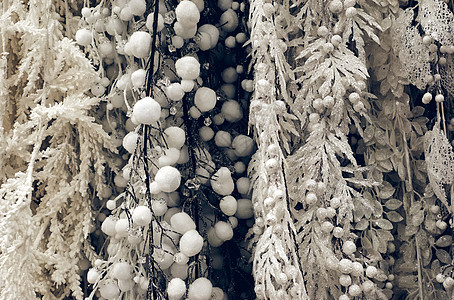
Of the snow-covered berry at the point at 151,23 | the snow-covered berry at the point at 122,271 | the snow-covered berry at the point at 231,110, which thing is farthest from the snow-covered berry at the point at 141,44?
the snow-covered berry at the point at 122,271

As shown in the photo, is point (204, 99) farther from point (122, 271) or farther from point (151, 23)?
point (122, 271)

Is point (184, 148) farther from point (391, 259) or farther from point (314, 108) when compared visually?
point (391, 259)

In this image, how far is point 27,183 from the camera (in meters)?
0.55

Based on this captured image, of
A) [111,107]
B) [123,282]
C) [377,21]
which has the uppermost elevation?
[377,21]

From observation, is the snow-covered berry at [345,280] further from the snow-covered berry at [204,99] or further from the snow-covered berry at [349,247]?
the snow-covered berry at [204,99]

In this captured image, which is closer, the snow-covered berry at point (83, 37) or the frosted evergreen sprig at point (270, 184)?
the frosted evergreen sprig at point (270, 184)

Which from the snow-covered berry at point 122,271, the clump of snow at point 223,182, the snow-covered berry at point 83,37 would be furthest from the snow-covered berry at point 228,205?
the snow-covered berry at point 83,37

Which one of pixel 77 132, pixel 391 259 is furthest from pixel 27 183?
pixel 391 259

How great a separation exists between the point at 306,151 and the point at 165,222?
164 millimetres

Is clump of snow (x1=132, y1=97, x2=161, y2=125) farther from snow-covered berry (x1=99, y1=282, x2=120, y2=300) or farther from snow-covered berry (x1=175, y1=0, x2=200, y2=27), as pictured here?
snow-covered berry (x1=99, y1=282, x2=120, y2=300)

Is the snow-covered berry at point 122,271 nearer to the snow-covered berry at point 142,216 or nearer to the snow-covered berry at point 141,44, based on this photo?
the snow-covered berry at point 142,216

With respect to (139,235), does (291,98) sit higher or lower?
higher

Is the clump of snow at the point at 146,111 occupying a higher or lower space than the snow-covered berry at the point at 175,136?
higher

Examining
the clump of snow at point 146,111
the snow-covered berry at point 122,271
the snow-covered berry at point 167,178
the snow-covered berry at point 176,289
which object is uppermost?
the clump of snow at point 146,111
